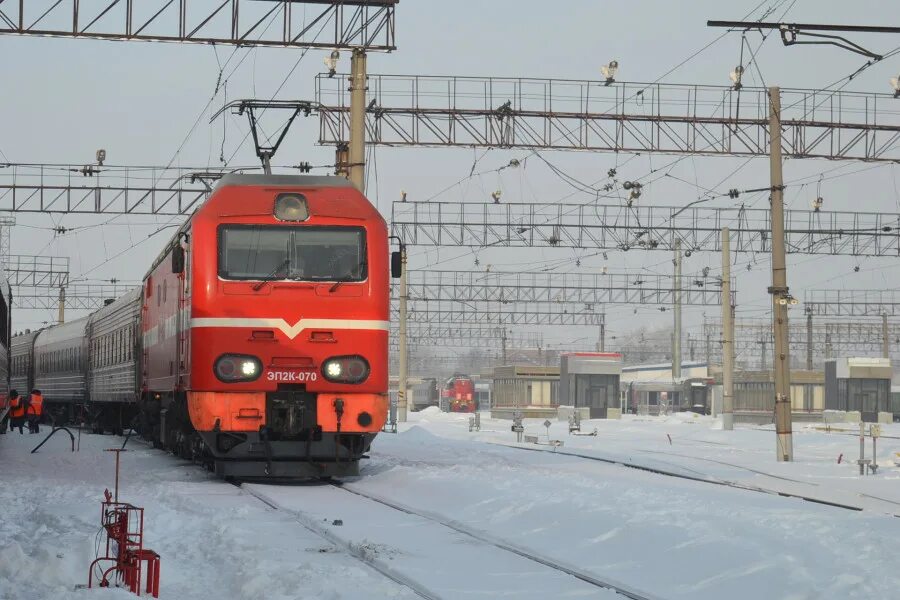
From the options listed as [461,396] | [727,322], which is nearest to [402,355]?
[727,322]

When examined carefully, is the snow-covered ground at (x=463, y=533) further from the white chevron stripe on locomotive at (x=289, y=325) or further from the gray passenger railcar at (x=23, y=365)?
the gray passenger railcar at (x=23, y=365)

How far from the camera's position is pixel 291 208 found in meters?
16.5

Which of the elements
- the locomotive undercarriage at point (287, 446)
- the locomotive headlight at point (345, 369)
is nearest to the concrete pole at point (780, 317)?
the locomotive undercarriage at point (287, 446)

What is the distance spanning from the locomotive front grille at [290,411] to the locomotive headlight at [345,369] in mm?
359

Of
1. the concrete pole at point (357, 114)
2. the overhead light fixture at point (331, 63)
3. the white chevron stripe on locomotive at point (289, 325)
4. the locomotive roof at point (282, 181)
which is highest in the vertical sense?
the overhead light fixture at point (331, 63)

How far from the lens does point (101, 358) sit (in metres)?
31.9

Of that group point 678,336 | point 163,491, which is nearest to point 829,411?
point 678,336

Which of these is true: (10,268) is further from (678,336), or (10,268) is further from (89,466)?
(89,466)

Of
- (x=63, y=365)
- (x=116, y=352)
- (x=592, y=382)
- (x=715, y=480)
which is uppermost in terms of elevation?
(x=116, y=352)

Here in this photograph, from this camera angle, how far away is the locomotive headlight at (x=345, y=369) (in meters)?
16.2

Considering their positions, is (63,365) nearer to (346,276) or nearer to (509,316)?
(346,276)

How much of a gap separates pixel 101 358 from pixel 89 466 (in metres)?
11.8

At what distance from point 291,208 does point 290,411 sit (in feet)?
8.80

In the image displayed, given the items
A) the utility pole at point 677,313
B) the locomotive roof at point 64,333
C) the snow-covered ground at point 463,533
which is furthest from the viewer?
the utility pole at point 677,313
